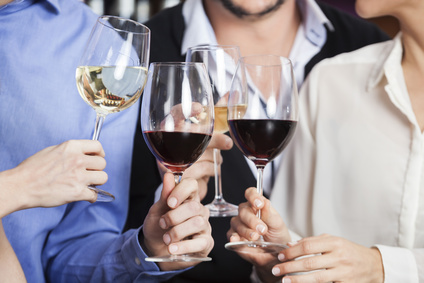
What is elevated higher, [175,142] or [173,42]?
[173,42]

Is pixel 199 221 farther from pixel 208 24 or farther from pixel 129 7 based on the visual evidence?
pixel 129 7

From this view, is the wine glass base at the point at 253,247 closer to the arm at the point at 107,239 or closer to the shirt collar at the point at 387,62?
the arm at the point at 107,239

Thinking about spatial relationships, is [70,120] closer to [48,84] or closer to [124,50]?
[48,84]

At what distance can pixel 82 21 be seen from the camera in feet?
4.82

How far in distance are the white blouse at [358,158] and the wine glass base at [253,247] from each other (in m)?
0.47

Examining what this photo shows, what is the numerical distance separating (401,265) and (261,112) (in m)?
0.53

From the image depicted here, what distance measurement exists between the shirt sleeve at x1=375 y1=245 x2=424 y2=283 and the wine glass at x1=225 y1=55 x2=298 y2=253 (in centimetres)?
30

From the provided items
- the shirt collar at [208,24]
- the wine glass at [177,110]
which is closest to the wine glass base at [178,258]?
the wine glass at [177,110]

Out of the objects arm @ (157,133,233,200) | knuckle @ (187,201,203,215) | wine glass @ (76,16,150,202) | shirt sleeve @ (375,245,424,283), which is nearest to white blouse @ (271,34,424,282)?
shirt sleeve @ (375,245,424,283)

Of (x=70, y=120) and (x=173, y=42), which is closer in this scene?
(x=70, y=120)

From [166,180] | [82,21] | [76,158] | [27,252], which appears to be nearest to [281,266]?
[166,180]

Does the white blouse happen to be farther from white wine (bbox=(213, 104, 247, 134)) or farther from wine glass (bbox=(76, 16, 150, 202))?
wine glass (bbox=(76, 16, 150, 202))

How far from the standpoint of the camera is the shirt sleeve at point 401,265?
48.0 inches

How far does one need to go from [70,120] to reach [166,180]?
1.69 ft
